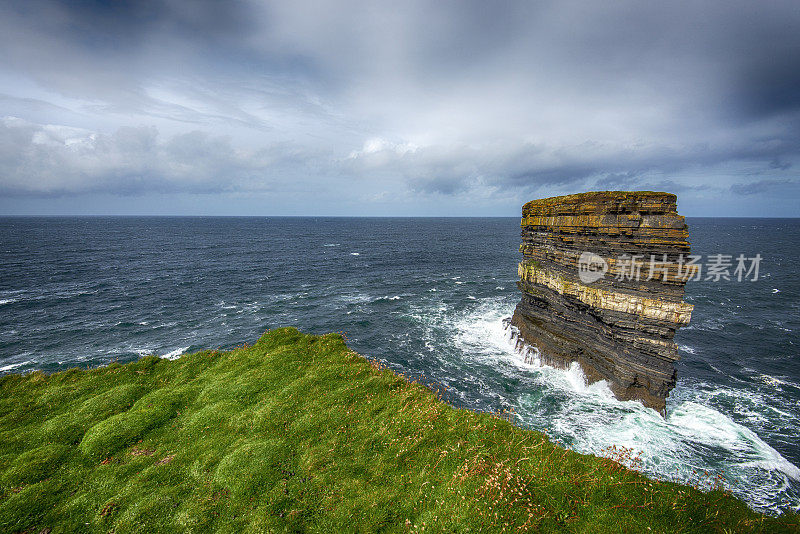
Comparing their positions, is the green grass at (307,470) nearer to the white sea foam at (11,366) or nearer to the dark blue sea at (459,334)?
the dark blue sea at (459,334)

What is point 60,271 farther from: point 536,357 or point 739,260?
point 739,260

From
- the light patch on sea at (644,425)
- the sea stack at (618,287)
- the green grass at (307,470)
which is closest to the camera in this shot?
the green grass at (307,470)

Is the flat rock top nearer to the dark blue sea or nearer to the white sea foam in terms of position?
the dark blue sea

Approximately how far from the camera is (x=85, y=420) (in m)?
15.4

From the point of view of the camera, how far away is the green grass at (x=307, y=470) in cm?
974

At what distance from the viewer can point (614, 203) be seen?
26.2 metres

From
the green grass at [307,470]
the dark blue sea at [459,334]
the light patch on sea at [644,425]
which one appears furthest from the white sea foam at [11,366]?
the light patch on sea at [644,425]

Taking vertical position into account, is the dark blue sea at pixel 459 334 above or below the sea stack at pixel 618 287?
below

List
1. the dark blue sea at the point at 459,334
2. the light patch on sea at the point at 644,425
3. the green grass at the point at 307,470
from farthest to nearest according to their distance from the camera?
the dark blue sea at the point at 459,334 < the light patch on sea at the point at 644,425 < the green grass at the point at 307,470

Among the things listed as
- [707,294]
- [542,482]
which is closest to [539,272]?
[542,482]

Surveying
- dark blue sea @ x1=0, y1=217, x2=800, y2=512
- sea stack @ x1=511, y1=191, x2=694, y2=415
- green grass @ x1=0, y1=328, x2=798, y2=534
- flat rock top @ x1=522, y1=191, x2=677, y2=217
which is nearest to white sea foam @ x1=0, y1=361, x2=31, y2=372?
dark blue sea @ x1=0, y1=217, x2=800, y2=512

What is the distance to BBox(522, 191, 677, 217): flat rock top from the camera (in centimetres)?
2395

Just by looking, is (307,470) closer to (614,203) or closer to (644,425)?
(644,425)

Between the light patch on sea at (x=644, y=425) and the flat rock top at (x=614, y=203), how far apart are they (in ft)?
49.8
